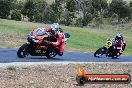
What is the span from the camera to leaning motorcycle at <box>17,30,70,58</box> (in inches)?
841

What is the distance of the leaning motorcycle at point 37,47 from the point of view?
21.4 m

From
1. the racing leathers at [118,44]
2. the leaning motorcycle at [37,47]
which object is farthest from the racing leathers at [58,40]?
the racing leathers at [118,44]

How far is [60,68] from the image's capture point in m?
18.1

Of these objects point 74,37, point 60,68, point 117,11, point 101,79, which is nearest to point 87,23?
point 117,11

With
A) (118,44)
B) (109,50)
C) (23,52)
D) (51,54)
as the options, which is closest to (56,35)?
(51,54)

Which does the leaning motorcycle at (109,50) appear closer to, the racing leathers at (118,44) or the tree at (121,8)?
the racing leathers at (118,44)

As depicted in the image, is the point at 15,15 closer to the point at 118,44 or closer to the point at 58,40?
the point at 118,44

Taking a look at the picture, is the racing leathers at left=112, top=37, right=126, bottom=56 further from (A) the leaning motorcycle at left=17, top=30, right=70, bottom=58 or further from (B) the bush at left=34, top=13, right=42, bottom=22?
(B) the bush at left=34, top=13, right=42, bottom=22

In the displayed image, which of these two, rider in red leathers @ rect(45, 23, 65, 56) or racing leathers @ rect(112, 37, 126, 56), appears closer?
rider in red leathers @ rect(45, 23, 65, 56)

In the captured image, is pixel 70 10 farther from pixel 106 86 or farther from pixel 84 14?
pixel 106 86

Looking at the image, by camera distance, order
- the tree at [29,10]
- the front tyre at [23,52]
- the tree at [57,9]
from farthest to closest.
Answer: the tree at [57,9] < the tree at [29,10] < the front tyre at [23,52]

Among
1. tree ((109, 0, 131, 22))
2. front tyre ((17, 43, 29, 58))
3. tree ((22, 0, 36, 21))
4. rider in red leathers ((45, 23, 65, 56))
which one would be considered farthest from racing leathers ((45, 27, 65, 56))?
tree ((109, 0, 131, 22))

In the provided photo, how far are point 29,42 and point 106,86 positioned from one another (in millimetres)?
7519

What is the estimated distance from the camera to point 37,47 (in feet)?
72.1
